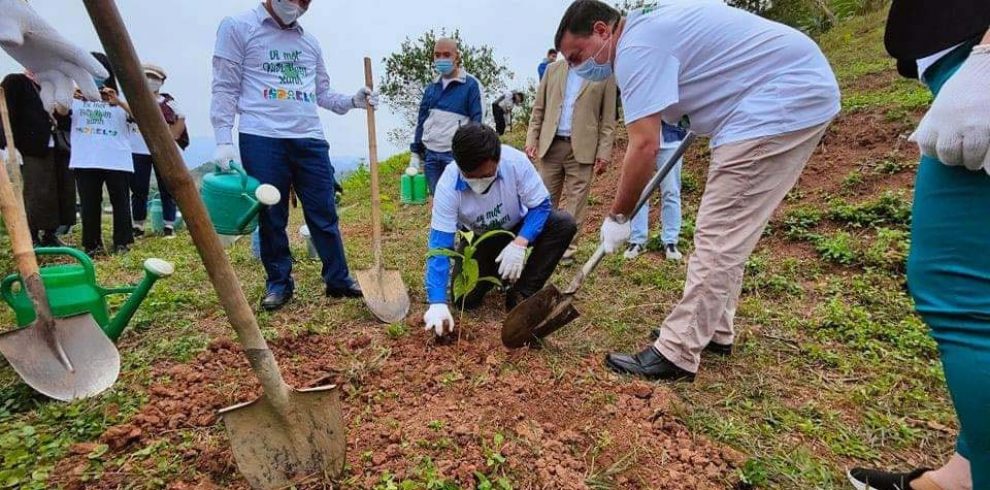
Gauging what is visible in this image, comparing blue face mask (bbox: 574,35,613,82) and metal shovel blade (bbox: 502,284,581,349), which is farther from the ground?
blue face mask (bbox: 574,35,613,82)

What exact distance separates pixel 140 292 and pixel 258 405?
1166 millimetres

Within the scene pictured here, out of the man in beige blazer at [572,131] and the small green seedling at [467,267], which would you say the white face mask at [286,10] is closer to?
the small green seedling at [467,267]

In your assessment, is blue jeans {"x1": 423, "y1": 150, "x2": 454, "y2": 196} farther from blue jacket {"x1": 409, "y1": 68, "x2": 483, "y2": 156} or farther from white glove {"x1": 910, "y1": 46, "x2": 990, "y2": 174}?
white glove {"x1": 910, "y1": 46, "x2": 990, "y2": 174}

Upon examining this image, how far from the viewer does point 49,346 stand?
1.87 m

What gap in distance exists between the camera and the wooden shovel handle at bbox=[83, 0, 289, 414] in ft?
3.17

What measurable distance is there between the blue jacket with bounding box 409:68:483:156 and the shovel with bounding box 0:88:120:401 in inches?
126

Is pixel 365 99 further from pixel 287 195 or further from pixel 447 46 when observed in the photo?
pixel 447 46

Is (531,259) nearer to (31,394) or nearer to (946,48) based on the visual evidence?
(946,48)

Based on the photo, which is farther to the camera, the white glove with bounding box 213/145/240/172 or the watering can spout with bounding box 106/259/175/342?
the white glove with bounding box 213/145/240/172

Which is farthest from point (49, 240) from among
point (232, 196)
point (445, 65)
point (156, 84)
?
point (445, 65)

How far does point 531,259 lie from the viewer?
2.90 m

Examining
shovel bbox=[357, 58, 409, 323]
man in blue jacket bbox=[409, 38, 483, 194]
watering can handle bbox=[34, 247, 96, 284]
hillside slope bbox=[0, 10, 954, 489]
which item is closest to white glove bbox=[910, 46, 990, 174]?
hillside slope bbox=[0, 10, 954, 489]

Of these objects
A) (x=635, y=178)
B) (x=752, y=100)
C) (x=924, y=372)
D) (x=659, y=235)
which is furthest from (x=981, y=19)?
(x=659, y=235)

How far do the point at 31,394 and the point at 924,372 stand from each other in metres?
3.62
